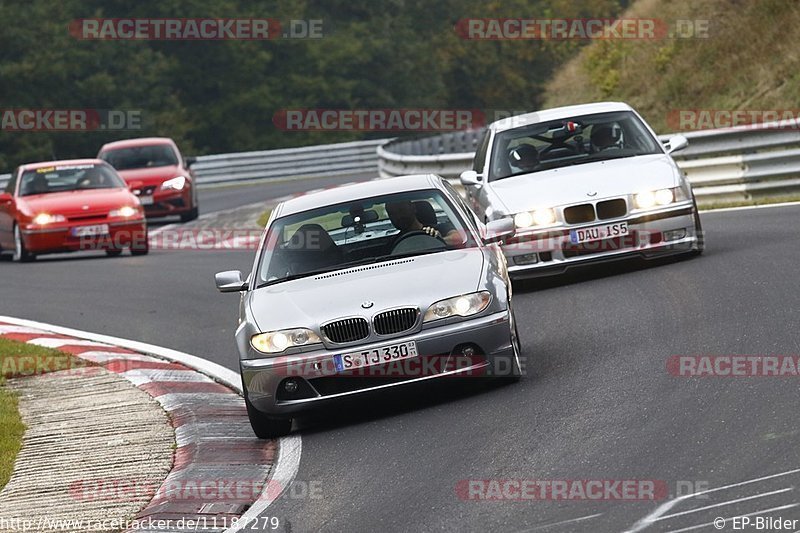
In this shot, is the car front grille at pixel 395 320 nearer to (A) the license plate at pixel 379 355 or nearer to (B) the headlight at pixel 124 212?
(A) the license plate at pixel 379 355

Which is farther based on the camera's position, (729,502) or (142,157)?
(142,157)

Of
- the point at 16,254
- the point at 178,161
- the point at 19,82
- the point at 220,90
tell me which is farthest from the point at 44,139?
the point at 16,254

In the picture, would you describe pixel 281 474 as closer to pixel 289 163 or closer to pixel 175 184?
pixel 175 184

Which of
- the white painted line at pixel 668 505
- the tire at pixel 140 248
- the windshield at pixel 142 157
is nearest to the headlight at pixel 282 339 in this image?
the white painted line at pixel 668 505

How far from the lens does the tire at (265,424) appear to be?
29.3 feet

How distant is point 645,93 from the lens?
108ft

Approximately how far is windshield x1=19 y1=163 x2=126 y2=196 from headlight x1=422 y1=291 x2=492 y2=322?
1435 cm

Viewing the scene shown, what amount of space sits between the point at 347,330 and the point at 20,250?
14.4 m

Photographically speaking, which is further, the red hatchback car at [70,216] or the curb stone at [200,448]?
the red hatchback car at [70,216]

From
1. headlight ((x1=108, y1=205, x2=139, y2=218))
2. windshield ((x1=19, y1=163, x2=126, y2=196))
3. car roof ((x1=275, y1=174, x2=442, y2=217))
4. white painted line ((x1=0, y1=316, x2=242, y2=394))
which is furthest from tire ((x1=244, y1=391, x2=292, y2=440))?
windshield ((x1=19, y1=163, x2=126, y2=196))

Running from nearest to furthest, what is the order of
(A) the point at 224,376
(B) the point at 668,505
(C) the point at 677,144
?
1. (B) the point at 668,505
2. (A) the point at 224,376
3. (C) the point at 677,144

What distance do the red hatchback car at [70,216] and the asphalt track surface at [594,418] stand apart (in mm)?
7324

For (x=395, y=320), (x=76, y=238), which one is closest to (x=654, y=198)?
(x=395, y=320)

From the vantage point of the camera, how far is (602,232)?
513 inches
